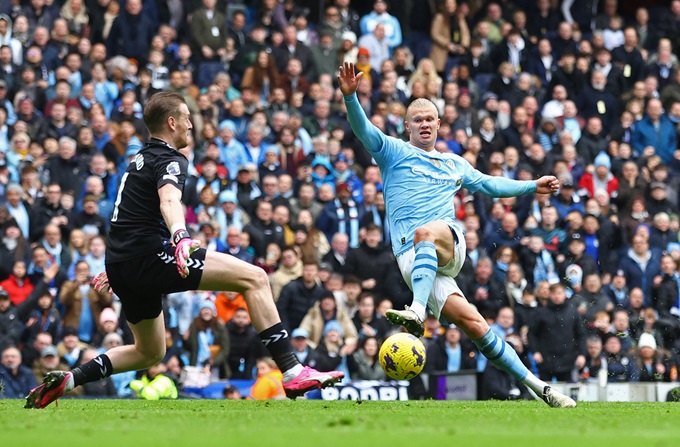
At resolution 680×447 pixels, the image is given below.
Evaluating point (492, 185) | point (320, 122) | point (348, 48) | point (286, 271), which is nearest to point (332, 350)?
point (286, 271)

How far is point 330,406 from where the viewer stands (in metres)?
10.2

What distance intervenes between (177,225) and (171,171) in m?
0.60

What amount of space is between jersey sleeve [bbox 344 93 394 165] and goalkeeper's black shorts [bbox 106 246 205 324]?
1782 millimetres

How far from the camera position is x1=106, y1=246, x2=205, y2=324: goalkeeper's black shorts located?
9.12m

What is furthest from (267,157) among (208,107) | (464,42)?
(464,42)

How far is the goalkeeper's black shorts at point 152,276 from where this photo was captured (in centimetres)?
912

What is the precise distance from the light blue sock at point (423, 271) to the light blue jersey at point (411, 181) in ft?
1.19

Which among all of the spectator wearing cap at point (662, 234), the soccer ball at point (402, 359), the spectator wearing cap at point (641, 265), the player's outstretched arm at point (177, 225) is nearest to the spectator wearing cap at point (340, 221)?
the spectator wearing cap at point (641, 265)

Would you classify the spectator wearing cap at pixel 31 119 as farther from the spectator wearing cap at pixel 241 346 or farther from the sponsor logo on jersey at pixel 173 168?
the sponsor logo on jersey at pixel 173 168

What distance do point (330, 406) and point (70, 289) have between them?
277 inches

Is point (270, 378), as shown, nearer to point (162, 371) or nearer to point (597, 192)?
point (162, 371)

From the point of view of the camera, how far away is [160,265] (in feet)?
30.1

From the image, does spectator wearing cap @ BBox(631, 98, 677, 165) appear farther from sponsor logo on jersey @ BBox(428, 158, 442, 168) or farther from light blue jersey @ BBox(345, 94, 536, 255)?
sponsor logo on jersey @ BBox(428, 158, 442, 168)

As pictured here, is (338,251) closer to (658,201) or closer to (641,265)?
(641,265)
